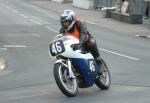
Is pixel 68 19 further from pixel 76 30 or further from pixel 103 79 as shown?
pixel 103 79

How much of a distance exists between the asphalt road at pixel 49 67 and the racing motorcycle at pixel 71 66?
221mm

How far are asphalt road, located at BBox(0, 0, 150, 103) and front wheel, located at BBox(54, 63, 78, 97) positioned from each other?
136mm

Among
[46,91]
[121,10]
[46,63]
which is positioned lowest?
[121,10]

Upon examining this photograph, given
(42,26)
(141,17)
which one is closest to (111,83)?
(42,26)

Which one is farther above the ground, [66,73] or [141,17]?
[66,73]

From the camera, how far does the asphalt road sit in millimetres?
10992

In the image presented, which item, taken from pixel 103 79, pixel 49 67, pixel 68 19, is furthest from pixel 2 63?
pixel 68 19

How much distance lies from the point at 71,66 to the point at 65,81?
1.09 ft

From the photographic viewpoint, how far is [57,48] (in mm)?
10930

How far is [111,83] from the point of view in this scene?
12.8 metres

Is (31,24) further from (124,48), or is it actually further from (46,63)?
(46,63)

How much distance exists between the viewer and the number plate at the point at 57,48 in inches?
430

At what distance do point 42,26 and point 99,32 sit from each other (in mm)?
4754

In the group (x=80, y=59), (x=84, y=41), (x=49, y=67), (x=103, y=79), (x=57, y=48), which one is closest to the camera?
(x=57, y=48)
